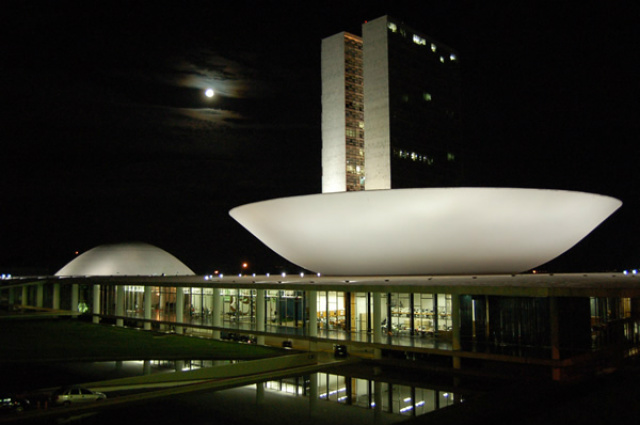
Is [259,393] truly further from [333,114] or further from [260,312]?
[333,114]

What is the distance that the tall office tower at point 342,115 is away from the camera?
26250mm

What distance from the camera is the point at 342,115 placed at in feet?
86.7

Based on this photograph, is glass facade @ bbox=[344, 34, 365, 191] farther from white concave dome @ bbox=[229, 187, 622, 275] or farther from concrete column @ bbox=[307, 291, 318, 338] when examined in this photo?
concrete column @ bbox=[307, 291, 318, 338]

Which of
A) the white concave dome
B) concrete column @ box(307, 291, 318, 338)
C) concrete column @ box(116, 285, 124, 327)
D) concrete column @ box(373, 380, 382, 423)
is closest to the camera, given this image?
concrete column @ box(373, 380, 382, 423)

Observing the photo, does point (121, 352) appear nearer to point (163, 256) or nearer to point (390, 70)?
point (390, 70)

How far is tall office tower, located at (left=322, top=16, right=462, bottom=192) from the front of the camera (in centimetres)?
2614

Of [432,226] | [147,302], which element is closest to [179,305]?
[147,302]

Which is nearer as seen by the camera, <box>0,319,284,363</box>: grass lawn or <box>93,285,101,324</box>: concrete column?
<box>0,319,284,363</box>: grass lawn

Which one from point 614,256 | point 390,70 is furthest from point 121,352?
point 614,256

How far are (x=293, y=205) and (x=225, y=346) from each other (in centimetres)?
455

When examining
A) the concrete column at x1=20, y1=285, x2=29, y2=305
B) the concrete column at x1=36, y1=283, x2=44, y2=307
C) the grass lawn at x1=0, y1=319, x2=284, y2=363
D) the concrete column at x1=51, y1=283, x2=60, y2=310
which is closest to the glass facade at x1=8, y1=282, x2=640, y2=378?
the grass lawn at x1=0, y1=319, x2=284, y2=363

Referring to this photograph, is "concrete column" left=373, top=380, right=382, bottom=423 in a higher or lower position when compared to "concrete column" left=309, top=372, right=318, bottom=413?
higher

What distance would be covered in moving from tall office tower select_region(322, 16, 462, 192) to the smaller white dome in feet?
54.0

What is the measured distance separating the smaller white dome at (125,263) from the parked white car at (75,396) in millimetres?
27056
